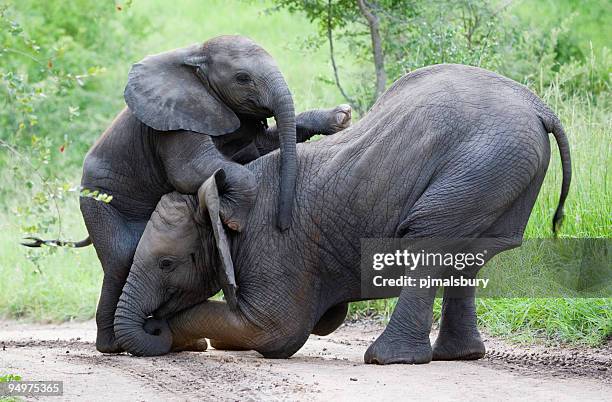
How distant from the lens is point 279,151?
7312mm

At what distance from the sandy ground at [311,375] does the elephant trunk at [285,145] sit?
0.93 m

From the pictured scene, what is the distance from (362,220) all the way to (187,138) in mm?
1199

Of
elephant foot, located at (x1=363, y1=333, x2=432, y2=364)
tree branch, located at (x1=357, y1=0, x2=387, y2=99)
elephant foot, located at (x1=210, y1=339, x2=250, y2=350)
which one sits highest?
tree branch, located at (x1=357, y1=0, x2=387, y2=99)

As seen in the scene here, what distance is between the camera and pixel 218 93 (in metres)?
7.31

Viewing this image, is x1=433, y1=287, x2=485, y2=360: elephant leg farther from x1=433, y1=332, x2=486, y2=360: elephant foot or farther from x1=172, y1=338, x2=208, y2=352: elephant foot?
x1=172, y1=338, x2=208, y2=352: elephant foot

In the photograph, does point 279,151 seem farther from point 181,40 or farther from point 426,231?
point 181,40

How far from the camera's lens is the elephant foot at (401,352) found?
680 cm

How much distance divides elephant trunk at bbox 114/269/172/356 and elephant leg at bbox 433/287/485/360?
1.77 m

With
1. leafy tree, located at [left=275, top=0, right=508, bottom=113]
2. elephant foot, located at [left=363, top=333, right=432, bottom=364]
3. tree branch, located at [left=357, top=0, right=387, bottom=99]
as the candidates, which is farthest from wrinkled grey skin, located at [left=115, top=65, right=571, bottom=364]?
tree branch, located at [left=357, top=0, right=387, bottom=99]

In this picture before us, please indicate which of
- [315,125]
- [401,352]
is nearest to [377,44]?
[315,125]

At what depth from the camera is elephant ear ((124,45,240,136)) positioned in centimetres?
723

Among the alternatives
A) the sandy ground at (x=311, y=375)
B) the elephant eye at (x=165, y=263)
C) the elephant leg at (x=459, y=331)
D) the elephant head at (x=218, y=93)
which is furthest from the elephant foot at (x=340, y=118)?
the sandy ground at (x=311, y=375)

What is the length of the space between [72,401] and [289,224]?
2.03 meters

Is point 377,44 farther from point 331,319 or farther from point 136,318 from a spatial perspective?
point 136,318
